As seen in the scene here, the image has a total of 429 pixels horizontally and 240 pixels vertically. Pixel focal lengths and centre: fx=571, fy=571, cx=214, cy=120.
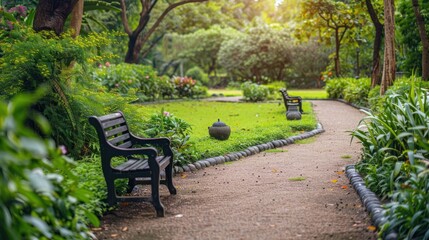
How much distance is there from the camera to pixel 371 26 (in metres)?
27.5

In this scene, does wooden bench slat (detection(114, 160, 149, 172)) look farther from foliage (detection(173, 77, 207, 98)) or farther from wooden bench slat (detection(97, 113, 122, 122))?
foliage (detection(173, 77, 207, 98))

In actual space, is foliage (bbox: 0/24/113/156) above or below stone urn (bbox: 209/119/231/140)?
above

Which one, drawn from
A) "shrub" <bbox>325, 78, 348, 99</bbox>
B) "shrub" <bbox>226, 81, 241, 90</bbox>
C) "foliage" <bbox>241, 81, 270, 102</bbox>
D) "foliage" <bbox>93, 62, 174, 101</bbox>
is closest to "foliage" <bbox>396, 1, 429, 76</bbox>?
"shrub" <bbox>325, 78, 348, 99</bbox>

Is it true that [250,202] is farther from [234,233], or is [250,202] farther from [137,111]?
[137,111]

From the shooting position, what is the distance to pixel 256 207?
602 centimetres

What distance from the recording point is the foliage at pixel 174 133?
8391 millimetres

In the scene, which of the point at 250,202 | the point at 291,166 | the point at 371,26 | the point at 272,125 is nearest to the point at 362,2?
the point at 371,26

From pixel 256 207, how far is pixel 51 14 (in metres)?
4.54

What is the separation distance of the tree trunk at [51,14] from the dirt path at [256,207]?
298 centimetres

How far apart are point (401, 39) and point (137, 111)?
14.5 metres

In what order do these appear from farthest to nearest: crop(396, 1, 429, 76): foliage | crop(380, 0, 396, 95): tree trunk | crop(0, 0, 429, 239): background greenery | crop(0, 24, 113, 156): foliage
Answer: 1. crop(396, 1, 429, 76): foliage
2. crop(380, 0, 396, 95): tree trunk
3. crop(0, 24, 113, 156): foliage
4. crop(0, 0, 429, 239): background greenery

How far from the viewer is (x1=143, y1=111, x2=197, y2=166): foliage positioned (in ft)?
27.5

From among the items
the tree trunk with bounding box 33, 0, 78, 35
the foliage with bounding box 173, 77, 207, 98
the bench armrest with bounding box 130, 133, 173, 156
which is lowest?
the foliage with bounding box 173, 77, 207, 98

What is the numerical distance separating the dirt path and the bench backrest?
0.73 meters
